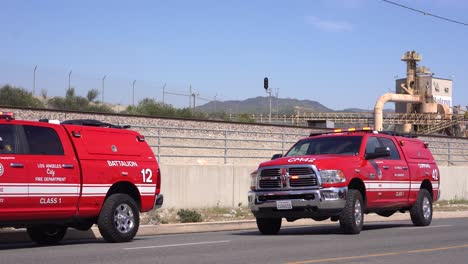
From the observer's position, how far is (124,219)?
13.9m

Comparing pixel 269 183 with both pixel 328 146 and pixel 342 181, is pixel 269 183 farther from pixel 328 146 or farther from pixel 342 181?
pixel 328 146

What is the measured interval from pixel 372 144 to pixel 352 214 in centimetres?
227

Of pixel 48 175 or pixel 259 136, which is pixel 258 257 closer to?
pixel 48 175

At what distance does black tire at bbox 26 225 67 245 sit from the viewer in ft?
45.8

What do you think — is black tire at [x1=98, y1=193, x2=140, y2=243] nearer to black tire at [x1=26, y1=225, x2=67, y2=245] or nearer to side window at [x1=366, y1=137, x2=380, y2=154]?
black tire at [x1=26, y1=225, x2=67, y2=245]

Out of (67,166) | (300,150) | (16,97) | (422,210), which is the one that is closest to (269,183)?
(300,150)

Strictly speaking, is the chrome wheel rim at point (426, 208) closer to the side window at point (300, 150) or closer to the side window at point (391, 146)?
the side window at point (391, 146)

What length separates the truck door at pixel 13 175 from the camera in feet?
38.4

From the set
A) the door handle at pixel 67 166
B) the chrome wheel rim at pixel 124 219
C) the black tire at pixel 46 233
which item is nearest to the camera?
the door handle at pixel 67 166

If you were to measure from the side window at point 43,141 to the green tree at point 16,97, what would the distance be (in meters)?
37.3

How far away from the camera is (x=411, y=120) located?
72.1 m

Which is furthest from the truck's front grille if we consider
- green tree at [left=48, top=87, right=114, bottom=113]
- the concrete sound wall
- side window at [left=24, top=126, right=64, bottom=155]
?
green tree at [left=48, top=87, right=114, bottom=113]

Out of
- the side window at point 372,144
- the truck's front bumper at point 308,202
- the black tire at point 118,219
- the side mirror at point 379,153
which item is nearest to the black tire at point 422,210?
the side window at point 372,144

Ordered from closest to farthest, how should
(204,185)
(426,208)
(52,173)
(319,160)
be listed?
(52,173) → (319,160) → (426,208) → (204,185)
